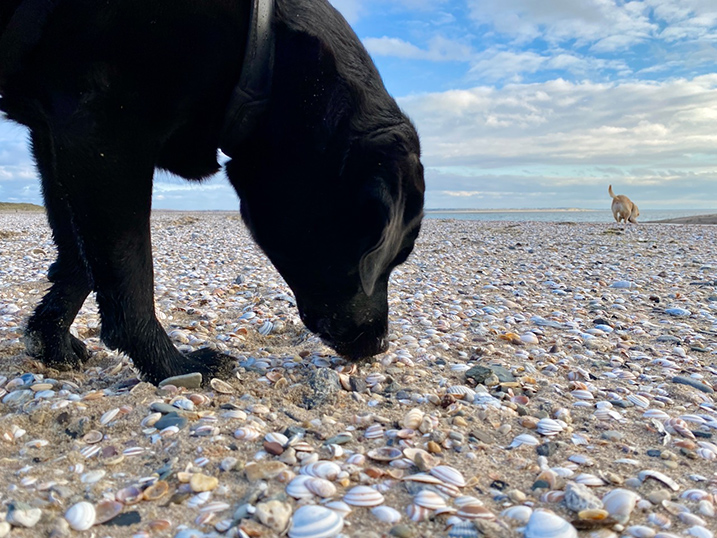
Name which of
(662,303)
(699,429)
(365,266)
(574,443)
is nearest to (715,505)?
(574,443)

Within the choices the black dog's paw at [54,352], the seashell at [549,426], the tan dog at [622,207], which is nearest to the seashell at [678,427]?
the seashell at [549,426]

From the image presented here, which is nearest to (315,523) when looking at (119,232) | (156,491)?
(156,491)

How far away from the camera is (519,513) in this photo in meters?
1.57

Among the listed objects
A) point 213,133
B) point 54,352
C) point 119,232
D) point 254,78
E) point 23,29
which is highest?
point 23,29

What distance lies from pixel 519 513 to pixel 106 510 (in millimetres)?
1203

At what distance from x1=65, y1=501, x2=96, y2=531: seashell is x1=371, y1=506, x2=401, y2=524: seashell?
2.62 ft

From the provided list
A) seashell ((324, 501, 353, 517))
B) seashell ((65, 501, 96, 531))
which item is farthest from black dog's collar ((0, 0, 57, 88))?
seashell ((324, 501, 353, 517))

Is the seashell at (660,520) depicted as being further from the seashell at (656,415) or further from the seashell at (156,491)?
the seashell at (156,491)

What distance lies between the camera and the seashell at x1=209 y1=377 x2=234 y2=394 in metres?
2.58

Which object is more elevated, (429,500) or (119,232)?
(119,232)

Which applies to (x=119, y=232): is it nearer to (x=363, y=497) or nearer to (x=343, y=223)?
(x=343, y=223)

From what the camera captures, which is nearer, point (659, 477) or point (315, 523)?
point (315, 523)

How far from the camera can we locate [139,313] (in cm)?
249

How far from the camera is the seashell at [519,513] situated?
5.08 ft
